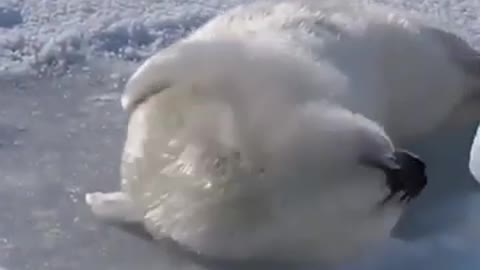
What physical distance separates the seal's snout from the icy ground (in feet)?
0.27

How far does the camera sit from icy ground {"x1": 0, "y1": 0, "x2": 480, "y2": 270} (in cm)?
169

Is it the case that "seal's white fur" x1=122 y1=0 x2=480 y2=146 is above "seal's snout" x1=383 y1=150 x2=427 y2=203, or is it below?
above

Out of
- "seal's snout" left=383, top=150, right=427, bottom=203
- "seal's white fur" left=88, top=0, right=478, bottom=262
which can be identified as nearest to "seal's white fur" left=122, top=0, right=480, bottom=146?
"seal's white fur" left=88, top=0, right=478, bottom=262

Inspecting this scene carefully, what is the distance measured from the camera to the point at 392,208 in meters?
1.68

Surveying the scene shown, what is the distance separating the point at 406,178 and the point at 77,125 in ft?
2.26

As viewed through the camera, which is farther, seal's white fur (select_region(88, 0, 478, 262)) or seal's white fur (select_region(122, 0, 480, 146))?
seal's white fur (select_region(122, 0, 480, 146))

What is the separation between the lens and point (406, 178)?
5.45 ft

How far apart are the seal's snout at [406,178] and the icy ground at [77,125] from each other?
8 centimetres

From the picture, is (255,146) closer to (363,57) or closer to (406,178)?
(406,178)

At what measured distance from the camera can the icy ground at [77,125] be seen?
1692 millimetres

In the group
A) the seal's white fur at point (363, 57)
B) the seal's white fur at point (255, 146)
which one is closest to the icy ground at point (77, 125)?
the seal's white fur at point (255, 146)

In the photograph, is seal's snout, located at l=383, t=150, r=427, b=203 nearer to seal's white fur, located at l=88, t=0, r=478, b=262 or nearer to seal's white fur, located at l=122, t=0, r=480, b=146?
seal's white fur, located at l=88, t=0, r=478, b=262

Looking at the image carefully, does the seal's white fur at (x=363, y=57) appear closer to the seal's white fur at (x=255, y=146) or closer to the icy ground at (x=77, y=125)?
the seal's white fur at (x=255, y=146)

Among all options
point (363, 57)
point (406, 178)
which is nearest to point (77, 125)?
point (363, 57)
